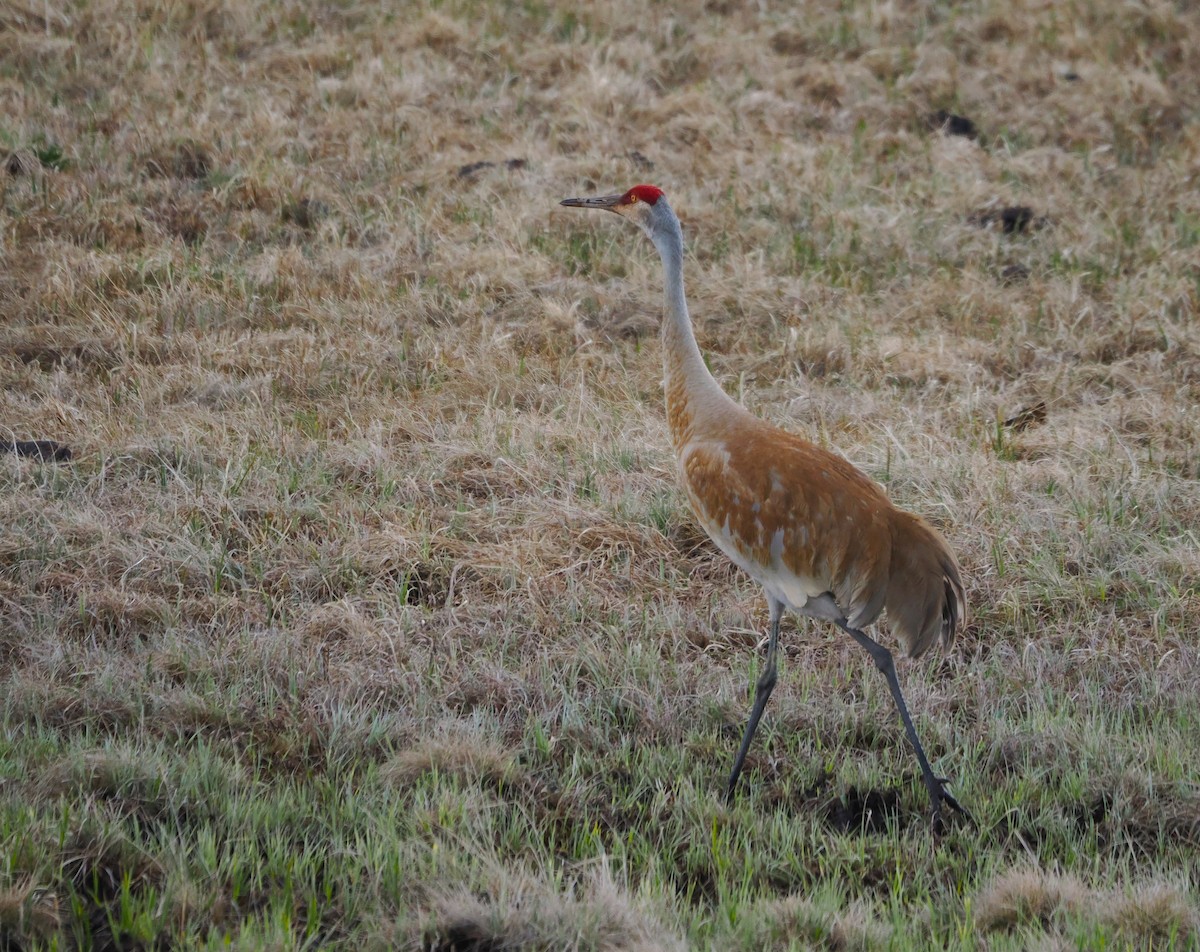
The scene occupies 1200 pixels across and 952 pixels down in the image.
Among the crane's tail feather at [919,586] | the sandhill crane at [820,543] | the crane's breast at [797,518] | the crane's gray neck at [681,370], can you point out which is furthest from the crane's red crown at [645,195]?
the crane's tail feather at [919,586]

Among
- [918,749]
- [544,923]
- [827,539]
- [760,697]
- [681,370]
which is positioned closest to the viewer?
[544,923]

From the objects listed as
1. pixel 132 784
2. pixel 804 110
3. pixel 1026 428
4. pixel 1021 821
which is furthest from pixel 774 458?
pixel 804 110

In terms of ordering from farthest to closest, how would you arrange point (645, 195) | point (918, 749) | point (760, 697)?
1. point (645, 195)
2. point (760, 697)
3. point (918, 749)

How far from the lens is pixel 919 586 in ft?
13.0

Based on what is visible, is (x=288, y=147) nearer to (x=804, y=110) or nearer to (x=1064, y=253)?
(x=804, y=110)

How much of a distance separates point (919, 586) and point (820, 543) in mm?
313

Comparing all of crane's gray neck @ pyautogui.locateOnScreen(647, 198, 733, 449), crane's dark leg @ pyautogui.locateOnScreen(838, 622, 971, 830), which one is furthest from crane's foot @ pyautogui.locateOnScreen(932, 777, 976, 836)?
crane's gray neck @ pyautogui.locateOnScreen(647, 198, 733, 449)

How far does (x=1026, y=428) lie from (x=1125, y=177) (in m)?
3.58

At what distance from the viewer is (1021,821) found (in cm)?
377

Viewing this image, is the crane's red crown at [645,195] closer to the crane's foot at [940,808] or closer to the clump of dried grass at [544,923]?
the crane's foot at [940,808]

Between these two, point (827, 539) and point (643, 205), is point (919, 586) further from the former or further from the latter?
point (643, 205)

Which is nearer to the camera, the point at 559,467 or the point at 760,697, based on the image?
the point at 760,697

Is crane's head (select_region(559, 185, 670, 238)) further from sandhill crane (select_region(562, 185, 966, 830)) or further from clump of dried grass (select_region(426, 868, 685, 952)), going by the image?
clump of dried grass (select_region(426, 868, 685, 952))

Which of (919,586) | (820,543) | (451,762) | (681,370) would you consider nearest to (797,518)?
(820,543)
